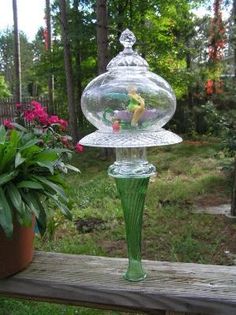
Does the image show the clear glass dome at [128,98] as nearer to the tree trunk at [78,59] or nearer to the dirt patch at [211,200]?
the dirt patch at [211,200]

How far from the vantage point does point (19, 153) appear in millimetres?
1505

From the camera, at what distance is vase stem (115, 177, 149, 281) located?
1.47m

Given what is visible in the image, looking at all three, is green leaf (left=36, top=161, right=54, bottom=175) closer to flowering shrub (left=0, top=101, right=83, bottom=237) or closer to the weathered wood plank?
flowering shrub (left=0, top=101, right=83, bottom=237)

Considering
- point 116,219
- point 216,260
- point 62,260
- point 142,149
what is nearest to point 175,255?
point 216,260

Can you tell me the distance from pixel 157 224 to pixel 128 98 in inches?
129

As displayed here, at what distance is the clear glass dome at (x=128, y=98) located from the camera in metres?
1.39

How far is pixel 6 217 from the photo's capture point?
4.65 ft

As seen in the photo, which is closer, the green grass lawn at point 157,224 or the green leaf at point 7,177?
the green leaf at point 7,177

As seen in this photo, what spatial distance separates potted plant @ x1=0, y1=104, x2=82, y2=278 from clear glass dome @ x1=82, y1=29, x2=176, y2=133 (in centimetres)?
26

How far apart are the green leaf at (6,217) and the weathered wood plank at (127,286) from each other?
25 cm

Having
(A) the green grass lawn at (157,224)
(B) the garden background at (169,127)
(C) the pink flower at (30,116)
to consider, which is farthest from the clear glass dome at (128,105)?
(C) the pink flower at (30,116)

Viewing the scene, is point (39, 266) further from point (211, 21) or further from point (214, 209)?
point (211, 21)

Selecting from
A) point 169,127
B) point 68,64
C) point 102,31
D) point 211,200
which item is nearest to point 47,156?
point 211,200

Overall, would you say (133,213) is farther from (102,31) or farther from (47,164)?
(102,31)
